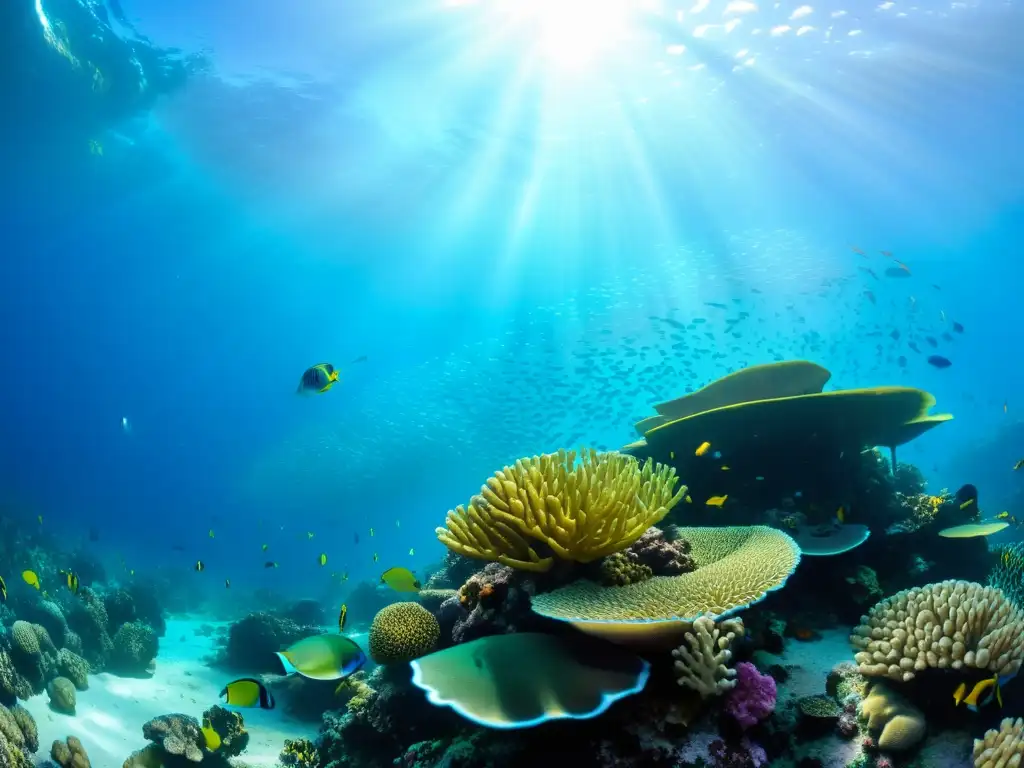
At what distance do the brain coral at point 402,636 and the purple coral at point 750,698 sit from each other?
9.30 feet

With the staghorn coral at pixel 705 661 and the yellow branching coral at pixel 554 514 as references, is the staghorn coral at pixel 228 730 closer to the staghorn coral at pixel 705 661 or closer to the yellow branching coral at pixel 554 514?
the yellow branching coral at pixel 554 514

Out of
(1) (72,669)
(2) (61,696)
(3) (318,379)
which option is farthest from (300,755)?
(1) (72,669)

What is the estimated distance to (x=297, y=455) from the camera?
6681cm

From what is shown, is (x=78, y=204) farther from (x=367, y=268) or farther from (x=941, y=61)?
(x=941, y=61)

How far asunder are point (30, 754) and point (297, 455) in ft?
213

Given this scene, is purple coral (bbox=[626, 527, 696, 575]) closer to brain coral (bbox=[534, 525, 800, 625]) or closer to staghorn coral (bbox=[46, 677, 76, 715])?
brain coral (bbox=[534, 525, 800, 625])

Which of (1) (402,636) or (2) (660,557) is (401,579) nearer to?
(1) (402,636)

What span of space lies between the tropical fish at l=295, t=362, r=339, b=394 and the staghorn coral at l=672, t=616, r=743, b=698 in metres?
5.00

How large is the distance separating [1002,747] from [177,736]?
845cm

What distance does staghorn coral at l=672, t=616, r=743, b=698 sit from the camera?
8.91 feet

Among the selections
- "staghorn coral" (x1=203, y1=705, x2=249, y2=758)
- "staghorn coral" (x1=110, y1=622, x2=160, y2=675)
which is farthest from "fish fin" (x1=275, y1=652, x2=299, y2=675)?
"staghorn coral" (x1=110, y1=622, x2=160, y2=675)

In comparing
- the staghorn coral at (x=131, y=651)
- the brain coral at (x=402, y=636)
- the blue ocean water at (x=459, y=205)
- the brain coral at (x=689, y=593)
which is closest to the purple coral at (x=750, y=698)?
the brain coral at (x=689, y=593)

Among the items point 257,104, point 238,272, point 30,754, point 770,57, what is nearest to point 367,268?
point 238,272

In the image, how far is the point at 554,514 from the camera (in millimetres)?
3438
